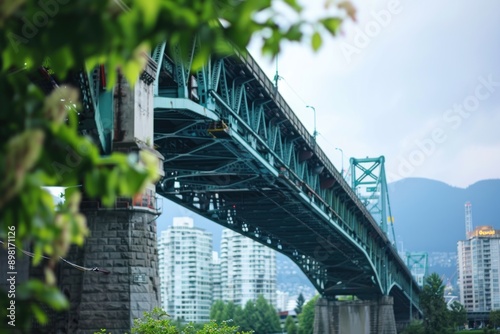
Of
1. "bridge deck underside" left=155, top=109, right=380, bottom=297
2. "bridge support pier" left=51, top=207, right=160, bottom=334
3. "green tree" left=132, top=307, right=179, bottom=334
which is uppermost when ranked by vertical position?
"bridge deck underside" left=155, top=109, right=380, bottom=297

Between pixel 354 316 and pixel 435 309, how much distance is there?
1070cm

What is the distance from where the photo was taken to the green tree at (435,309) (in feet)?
351

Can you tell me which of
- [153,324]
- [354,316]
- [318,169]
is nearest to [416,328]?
[354,316]

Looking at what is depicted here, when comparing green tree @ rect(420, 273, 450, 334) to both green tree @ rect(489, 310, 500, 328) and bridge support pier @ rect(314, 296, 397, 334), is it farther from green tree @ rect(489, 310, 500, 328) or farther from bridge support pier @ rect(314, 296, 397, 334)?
green tree @ rect(489, 310, 500, 328)

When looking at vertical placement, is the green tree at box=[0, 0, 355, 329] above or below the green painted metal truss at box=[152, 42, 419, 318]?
below

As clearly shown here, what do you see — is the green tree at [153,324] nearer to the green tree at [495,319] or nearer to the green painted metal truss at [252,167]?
the green painted metal truss at [252,167]

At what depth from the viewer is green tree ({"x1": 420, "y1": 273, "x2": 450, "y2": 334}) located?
107062mm

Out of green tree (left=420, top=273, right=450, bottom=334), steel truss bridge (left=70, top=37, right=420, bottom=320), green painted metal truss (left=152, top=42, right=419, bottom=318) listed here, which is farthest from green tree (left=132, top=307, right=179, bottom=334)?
green tree (left=420, top=273, right=450, bottom=334)

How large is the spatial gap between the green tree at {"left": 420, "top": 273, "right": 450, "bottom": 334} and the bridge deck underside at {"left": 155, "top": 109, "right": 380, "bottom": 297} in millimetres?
12721

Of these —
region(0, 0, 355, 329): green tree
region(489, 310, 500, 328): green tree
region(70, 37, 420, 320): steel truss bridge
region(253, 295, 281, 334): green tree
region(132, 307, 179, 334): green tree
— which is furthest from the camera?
region(253, 295, 281, 334): green tree

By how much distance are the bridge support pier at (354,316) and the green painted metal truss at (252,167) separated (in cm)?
770

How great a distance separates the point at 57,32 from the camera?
4395 mm

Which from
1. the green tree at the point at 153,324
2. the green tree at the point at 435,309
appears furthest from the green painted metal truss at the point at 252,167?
the green tree at the point at 435,309

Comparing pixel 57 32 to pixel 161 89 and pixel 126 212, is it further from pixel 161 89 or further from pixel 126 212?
pixel 161 89
